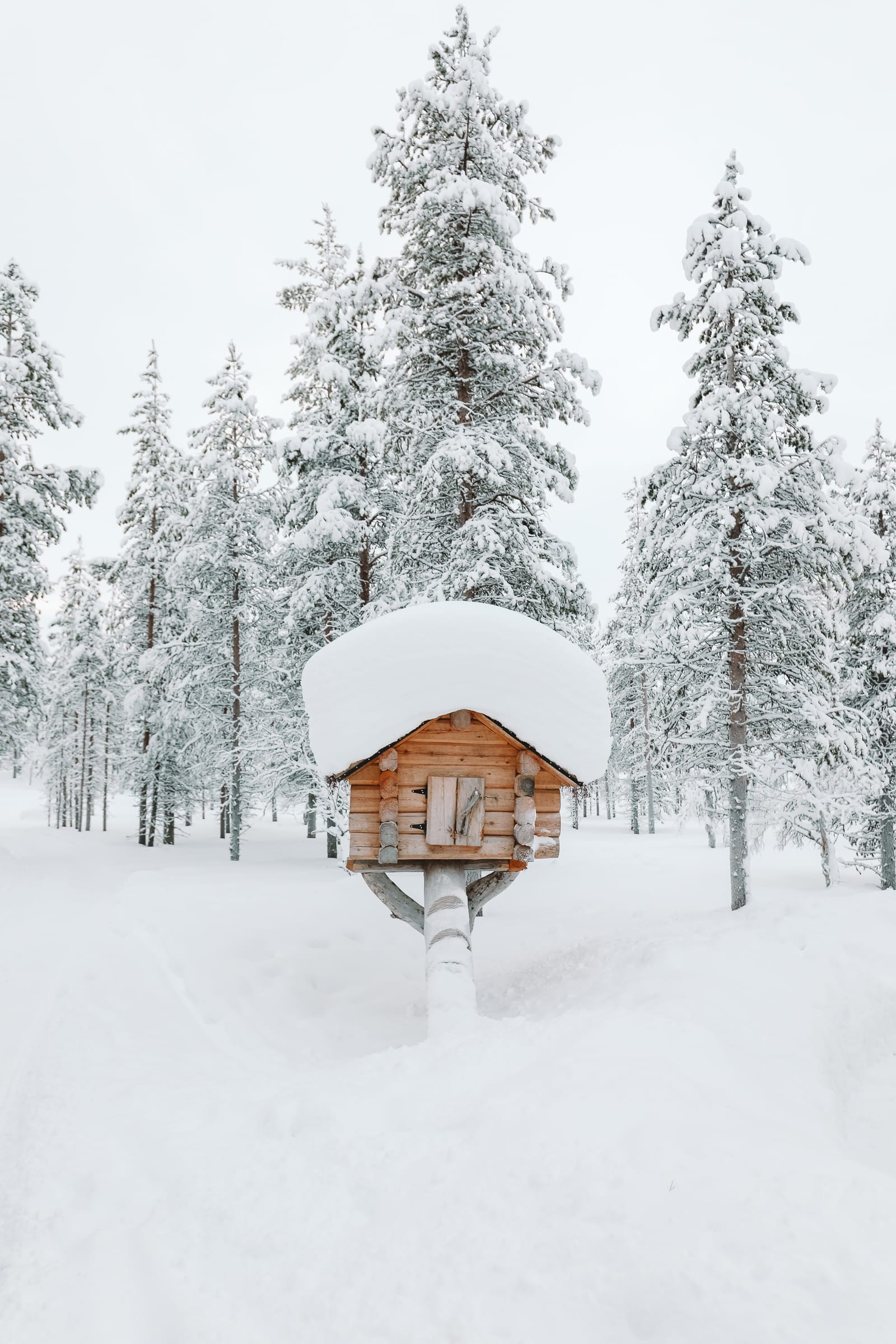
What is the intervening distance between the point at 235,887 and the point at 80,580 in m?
26.2

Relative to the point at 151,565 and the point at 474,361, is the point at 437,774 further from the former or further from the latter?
the point at 151,565

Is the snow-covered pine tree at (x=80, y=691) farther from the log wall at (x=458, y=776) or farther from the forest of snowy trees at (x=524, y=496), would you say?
the log wall at (x=458, y=776)

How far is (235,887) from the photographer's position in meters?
13.2

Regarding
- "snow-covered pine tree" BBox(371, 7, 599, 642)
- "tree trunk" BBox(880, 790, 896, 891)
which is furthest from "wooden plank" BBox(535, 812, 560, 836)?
"tree trunk" BBox(880, 790, 896, 891)

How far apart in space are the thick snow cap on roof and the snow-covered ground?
91.0 inches

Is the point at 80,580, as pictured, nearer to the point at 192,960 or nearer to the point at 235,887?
the point at 235,887

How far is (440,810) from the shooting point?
618 centimetres

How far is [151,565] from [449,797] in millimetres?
21230

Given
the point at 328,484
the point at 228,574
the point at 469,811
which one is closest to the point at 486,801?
the point at 469,811

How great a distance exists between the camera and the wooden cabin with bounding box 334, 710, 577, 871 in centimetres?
613

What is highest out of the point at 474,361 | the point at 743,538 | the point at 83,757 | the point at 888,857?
the point at 474,361

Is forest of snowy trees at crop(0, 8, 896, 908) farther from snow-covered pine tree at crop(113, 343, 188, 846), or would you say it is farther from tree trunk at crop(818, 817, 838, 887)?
snow-covered pine tree at crop(113, 343, 188, 846)

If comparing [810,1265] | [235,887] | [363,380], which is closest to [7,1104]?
[810,1265]

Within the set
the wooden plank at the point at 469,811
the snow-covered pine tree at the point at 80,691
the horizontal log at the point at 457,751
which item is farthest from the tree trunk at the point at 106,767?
the wooden plank at the point at 469,811
